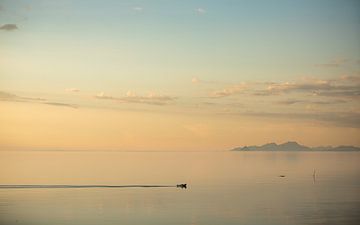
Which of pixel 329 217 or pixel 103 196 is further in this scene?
pixel 103 196

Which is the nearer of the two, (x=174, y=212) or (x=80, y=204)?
(x=174, y=212)

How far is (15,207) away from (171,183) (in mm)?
8830

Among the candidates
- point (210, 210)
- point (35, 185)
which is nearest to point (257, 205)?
point (210, 210)

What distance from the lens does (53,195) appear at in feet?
55.2

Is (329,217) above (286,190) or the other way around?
the other way around

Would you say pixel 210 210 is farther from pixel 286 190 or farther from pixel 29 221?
pixel 286 190

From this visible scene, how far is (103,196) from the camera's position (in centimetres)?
1634

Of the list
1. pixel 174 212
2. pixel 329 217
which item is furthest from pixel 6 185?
pixel 329 217

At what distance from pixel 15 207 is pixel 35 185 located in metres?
6.90

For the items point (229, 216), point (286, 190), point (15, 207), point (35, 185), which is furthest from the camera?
point (35, 185)

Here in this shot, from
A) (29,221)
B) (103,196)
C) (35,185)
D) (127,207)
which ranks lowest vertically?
(29,221)

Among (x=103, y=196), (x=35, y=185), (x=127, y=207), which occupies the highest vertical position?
(x=35, y=185)

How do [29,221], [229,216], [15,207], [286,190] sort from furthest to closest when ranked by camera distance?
[286,190], [15,207], [229,216], [29,221]

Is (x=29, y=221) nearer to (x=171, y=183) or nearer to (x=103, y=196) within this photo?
(x=103, y=196)
